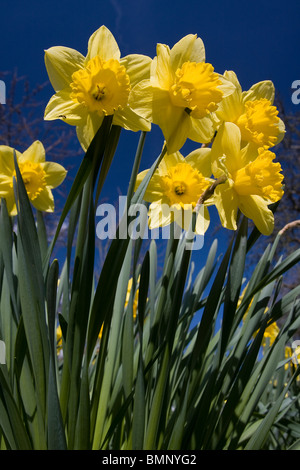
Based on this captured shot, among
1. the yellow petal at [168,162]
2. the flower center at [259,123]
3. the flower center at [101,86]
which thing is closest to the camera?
the flower center at [101,86]

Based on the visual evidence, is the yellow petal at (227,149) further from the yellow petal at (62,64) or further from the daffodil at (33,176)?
the daffodil at (33,176)

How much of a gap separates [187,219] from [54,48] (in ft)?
1.11

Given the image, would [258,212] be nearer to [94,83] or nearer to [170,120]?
[170,120]

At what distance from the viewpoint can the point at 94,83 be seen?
19.5 inches

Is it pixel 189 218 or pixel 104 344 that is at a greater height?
pixel 189 218

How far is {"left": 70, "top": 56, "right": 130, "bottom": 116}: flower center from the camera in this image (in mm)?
495

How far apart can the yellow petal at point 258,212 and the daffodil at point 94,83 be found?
0.20m

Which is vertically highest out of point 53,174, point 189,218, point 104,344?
point 53,174

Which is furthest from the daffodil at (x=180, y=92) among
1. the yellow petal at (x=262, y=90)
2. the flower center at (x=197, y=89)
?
the yellow petal at (x=262, y=90)

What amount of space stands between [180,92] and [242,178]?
16 centimetres

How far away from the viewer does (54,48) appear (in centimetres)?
52

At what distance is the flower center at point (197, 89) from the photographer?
0.52 meters

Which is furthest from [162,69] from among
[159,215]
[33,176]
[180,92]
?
[33,176]

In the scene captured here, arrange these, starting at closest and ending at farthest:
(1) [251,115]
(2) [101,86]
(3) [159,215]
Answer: (2) [101,86], (1) [251,115], (3) [159,215]
